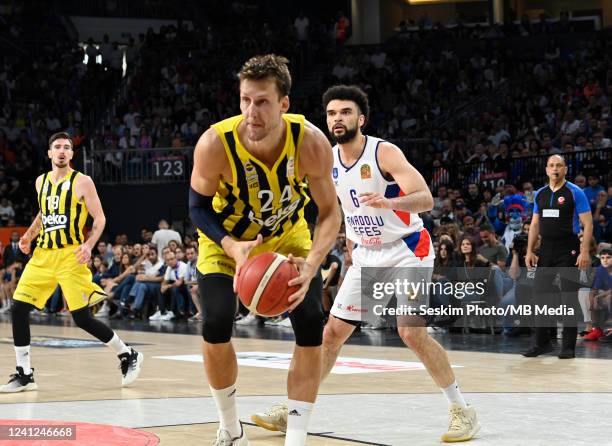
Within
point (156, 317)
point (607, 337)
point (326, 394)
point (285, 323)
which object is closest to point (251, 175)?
point (326, 394)

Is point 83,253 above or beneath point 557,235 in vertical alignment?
above

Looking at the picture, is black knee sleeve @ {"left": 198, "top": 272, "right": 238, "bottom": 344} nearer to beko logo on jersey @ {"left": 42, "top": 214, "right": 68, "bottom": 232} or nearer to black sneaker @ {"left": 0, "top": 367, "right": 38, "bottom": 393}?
black sneaker @ {"left": 0, "top": 367, "right": 38, "bottom": 393}

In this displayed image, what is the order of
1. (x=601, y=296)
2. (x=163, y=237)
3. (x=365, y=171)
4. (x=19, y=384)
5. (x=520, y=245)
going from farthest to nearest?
(x=163, y=237) < (x=520, y=245) < (x=601, y=296) < (x=19, y=384) < (x=365, y=171)

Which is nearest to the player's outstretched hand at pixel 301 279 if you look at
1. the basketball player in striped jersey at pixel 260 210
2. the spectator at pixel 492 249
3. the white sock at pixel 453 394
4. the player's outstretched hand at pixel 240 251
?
the basketball player in striped jersey at pixel 260 210

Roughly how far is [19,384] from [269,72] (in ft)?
13.1

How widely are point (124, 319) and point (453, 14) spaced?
16.4m

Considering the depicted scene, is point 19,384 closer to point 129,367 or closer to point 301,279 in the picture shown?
point 129,367

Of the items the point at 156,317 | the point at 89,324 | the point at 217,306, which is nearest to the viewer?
the point at 217,306

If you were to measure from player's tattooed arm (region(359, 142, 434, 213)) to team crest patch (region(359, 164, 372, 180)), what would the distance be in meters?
0.07

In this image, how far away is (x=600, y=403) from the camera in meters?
6.30

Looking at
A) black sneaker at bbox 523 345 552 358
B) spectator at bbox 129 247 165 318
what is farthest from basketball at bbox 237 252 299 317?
spectator at bbox 129 247 165 318

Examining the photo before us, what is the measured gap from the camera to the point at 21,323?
7582 millimetres

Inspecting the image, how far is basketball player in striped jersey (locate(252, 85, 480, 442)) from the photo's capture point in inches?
215

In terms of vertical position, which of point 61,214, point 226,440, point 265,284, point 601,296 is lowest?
point 601,296
